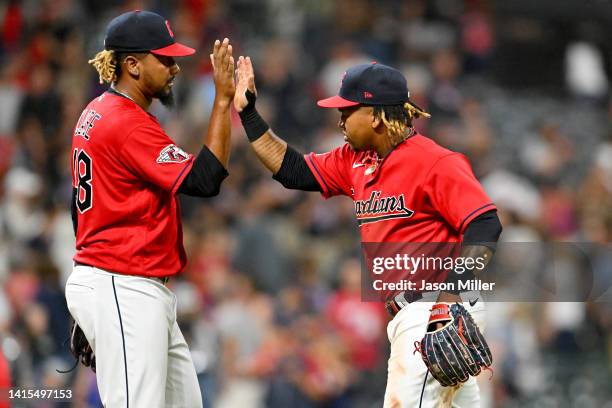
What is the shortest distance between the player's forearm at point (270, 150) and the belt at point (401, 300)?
0.89 metres

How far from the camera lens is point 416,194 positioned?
506 cm

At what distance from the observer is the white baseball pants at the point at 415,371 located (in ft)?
16.4

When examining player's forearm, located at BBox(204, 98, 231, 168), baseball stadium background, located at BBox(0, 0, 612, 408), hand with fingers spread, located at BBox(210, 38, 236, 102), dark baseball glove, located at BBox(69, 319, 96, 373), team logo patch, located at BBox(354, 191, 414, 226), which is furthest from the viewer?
baseball stadium background, located at BBox(0, 0, 612, 408)

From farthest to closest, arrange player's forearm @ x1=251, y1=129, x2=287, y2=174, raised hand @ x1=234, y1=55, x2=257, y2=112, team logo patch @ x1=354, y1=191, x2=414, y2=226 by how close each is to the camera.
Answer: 1. player's forearm @ x1=251, y1=129, x2=287, y2=174
2. raised hand @ x1=234, y1=55, x2=257, y2=112
3. team logo patch @ x1=354, y1=191, x2=414, y2=226

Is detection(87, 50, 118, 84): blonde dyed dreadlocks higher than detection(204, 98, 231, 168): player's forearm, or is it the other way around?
detection(87, 50, 118, 84): blonde dyed dreadlocks

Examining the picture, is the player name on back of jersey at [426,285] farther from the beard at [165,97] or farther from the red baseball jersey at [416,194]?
the beard at [165,97]

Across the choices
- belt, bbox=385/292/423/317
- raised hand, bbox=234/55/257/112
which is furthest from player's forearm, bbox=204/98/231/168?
belt, bbox=385/292/423/317

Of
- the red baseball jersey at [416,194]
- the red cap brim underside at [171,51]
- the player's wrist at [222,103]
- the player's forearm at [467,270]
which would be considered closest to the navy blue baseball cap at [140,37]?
the red cap brim underside at [171,51]

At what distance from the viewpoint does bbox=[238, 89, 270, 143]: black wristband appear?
540 cm

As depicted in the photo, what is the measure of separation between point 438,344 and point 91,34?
7.33m

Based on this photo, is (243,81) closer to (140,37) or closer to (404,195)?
(140,37)

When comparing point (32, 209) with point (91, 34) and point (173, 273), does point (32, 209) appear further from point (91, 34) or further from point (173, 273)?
point (173, 273)

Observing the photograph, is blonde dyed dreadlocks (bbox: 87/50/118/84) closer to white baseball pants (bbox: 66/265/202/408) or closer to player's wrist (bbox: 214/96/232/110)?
player's wrist (bbox: 214/96/232/110)

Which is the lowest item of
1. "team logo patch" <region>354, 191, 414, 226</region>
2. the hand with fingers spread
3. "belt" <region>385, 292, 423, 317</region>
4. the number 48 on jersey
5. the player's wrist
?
"belt" <region>385, 292, 423, 317</region>
